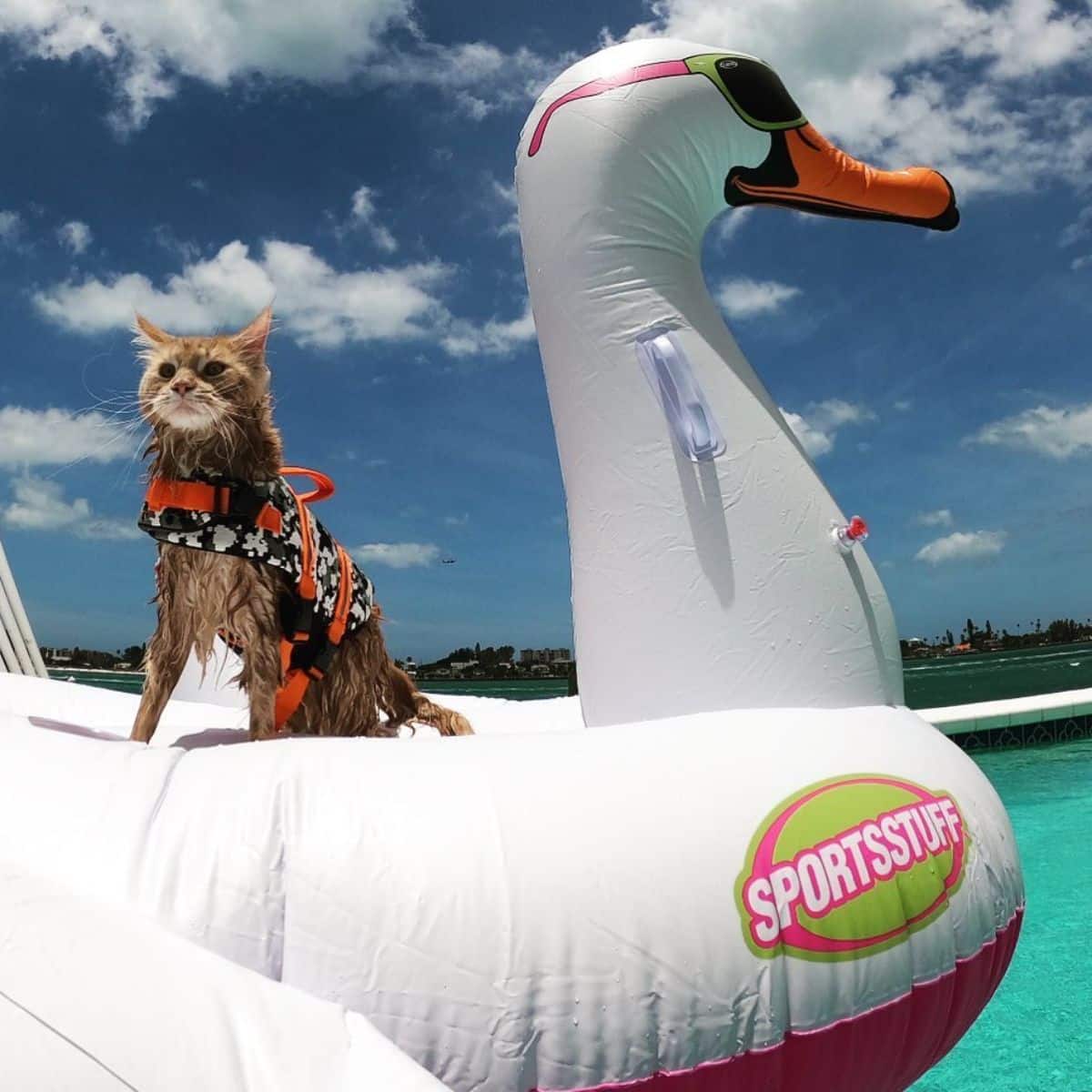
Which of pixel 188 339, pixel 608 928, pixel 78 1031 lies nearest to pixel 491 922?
pixel 608 928

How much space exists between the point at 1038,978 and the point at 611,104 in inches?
110

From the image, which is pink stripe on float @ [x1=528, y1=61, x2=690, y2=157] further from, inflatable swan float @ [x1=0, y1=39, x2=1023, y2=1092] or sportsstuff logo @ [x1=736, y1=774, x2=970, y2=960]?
sportsstuff logo @ [x1=736, y1=774, x2=970, y2=960]

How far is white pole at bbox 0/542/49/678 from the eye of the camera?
3.54 m

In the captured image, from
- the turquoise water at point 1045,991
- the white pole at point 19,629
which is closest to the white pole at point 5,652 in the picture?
the white pole at point 19,629

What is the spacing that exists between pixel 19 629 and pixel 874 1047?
139 inches

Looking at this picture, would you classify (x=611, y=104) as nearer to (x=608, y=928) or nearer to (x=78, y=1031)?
(x=608, y=928)

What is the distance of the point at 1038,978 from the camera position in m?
2.74

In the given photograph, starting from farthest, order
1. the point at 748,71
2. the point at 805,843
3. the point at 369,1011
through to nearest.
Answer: the point at 748,71 < the point at 805,843 < the point at 369,1011

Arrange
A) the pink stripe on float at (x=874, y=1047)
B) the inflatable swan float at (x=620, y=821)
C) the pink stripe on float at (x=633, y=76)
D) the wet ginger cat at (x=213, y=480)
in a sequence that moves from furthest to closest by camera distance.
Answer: the pink stripe on float at (x=633, y=76), the wet ginger cat at (x=213, y=480), the pink stripe on float at (x=874, y=1047), the inflatable swan float at (x=620, y=821)

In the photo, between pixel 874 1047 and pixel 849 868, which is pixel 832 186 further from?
pixel 874 1047

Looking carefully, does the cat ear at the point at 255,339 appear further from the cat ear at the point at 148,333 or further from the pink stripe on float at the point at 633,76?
the pink stripe on float at the point at 633,76

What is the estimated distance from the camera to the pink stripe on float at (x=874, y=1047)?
93cm

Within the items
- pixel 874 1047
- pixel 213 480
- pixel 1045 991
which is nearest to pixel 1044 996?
pixel 1045 991

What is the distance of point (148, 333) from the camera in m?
1.30
